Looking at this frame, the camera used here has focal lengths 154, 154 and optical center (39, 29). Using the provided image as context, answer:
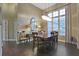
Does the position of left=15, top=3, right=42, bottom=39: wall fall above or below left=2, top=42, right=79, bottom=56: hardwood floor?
above

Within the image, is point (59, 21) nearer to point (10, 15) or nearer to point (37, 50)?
point (37, 50)

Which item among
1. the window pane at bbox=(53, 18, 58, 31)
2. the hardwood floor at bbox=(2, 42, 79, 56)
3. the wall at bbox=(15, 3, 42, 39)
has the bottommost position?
the hardwood floor at bbox=(2, 42, 79, 56)

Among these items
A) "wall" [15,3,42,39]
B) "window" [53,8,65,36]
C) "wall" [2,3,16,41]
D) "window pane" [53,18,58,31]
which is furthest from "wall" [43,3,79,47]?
"wall" [2,3,16,41]

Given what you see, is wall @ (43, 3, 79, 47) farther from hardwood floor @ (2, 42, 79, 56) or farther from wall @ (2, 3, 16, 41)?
wall @ (2, 3, 16, 41)

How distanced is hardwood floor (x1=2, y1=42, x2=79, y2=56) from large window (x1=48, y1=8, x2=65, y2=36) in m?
0.31

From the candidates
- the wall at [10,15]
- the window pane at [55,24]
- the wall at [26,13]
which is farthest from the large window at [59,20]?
the wall at [10,15]

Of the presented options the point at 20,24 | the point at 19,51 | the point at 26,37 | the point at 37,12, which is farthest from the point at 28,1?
the point at 19,51

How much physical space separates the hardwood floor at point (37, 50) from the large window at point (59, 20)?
12.3 inches

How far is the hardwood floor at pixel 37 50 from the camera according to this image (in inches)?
126

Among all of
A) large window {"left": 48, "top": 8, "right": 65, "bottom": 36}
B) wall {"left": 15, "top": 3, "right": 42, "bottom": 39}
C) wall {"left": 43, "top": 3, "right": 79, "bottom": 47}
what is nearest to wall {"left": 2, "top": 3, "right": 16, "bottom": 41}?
wall {"left": 15, "top": 3, "right": 42, "bottom": 39}

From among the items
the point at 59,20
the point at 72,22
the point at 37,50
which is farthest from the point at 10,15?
the point at 72,22

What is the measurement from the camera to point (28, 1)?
3221 millimetres

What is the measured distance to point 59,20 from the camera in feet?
10.7

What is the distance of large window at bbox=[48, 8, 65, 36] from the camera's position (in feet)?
10.6
